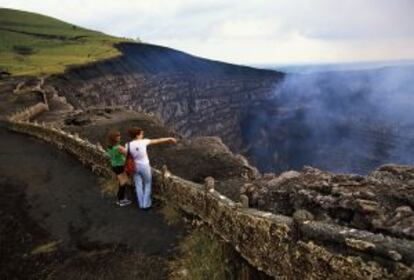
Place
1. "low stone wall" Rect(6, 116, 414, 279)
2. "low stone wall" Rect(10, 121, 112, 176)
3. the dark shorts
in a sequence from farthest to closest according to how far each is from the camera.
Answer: "low stone wall" Rect(10, 121, 112, 176) < the dark shorts < "low stone wall" Rect(6, 116, 414, 279)

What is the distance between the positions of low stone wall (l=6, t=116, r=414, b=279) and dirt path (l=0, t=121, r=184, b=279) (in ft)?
5.52

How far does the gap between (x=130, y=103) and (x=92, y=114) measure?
48.6m

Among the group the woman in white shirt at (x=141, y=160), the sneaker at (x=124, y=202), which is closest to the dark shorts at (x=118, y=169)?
the woman in white shirt at (x=141, y=160)

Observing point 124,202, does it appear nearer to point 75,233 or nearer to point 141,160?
point 141,160

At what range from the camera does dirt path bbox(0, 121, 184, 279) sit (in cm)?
1462

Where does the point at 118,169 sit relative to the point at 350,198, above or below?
below

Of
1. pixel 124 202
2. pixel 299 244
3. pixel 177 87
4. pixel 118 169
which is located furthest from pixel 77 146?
pixel 177 87

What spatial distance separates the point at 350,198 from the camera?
11.3 m

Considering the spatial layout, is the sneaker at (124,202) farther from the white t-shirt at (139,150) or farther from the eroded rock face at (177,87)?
the eroded rock face at (177,87)

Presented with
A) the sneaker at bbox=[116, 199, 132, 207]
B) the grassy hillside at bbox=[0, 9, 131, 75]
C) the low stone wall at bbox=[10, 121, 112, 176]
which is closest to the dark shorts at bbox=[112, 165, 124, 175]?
the sneaker at bbox=[116, 199, 132, 207]

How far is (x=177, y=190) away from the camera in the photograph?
58.4 ft

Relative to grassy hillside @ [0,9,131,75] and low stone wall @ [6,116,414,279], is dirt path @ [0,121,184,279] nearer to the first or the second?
low stone wall @ [6,116,414,279]

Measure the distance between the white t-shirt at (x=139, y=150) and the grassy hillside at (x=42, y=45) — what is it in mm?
72251

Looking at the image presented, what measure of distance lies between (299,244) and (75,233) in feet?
29.9
